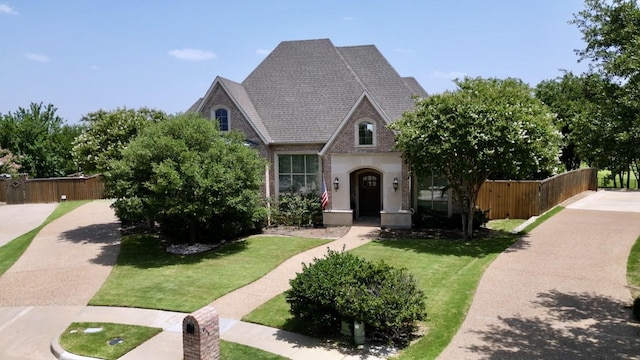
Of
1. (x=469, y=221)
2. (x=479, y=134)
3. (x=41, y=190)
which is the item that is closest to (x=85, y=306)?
(x=479, y=134)

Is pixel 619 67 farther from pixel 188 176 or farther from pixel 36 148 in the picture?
pixel 36 148

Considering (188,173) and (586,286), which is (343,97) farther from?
(586,286)

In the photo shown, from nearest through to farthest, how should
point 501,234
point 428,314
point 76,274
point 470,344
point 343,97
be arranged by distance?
point 470,344 → point 428,314 → point 76,274 → point 501,234 → point 343,97

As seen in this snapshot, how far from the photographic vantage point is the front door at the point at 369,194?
2458 centimetres

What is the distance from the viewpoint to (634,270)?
14453 mm

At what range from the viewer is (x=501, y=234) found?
2067cm

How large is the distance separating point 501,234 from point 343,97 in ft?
34.3

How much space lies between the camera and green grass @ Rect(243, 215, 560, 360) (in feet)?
33.4

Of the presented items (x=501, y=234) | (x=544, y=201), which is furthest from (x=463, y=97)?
(x=544, y=201)

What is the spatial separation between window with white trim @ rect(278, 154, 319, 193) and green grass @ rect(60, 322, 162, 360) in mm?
13853

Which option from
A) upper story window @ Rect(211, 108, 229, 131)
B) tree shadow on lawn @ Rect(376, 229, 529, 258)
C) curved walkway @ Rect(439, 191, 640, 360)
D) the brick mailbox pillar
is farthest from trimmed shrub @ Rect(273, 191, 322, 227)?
the brick mailbox pillar

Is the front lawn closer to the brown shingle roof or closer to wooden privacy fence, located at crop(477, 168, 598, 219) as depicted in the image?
wooden privacy fence, located at crop(477, 168, 598, 219)

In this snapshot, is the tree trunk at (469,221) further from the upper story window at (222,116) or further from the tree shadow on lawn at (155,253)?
the upper story window at (222,116)

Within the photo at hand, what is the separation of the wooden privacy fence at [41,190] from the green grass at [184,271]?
575 inches
